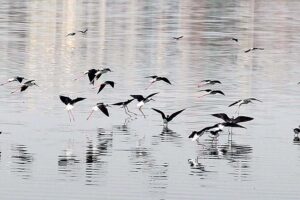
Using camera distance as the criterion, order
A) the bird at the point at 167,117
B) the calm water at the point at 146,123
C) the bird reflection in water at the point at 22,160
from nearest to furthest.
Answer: the calm water at the point at 146,123 → the bird reflection in water at the point at 22,160 → the bird at the point at 167,117

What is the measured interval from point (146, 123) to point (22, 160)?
22.7 feet

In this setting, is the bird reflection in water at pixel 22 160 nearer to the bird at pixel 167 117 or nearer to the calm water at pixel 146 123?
the calm water at pixel 146 123

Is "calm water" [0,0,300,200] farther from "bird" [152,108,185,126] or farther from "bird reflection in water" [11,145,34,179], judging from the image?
"bird" [152,108,185,126]

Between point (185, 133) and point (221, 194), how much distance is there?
7535 mm

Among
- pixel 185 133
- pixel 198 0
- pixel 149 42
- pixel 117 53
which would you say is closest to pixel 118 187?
pixel 185 133

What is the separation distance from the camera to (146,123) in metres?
32.4

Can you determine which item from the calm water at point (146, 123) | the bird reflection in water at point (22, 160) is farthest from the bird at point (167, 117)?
the bird reflection in water at point (22, 160)

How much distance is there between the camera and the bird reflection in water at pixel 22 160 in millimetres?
24906

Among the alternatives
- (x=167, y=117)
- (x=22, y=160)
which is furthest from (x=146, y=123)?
(x=22, y=160)

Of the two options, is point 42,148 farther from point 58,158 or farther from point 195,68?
point 195,68

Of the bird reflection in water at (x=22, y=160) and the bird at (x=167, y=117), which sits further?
the bird at (x=167, y=117)

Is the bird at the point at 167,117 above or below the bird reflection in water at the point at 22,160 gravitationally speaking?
above

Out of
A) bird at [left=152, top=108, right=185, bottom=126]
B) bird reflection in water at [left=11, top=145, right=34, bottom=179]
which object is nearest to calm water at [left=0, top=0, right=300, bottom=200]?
bird reflection in water at [left=11, top=145, right=34, bottom=179]

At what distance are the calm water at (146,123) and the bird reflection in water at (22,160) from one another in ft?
0.15
